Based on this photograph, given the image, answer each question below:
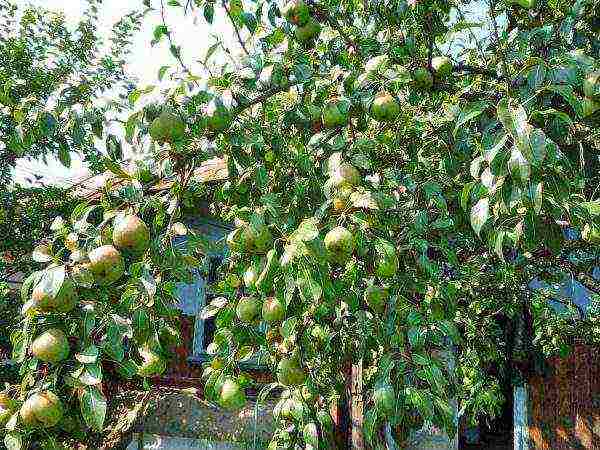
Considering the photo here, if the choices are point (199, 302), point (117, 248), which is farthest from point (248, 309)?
point (199, 302)

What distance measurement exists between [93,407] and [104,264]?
340 mm

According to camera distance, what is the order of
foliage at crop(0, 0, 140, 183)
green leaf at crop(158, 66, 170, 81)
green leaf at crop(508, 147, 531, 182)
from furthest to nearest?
foliage at crop(0, 0, 140, 183)
green leaf at crop(158, 66, 170, 81)
green leaf at crop(508, 147, 531, 182)

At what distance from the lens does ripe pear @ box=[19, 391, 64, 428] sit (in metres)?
1.55

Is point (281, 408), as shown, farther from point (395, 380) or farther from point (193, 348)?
point (193, 348)

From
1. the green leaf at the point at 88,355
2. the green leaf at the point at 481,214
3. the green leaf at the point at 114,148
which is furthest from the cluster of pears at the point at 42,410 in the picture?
the green leaf at the point at 481,214

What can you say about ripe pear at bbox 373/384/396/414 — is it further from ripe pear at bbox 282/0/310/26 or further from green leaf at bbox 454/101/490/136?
ripe pear at bbox 282/0/310/26

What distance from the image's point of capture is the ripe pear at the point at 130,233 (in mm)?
1679

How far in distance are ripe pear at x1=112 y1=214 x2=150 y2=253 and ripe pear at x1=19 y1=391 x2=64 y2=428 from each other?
40 centimetres

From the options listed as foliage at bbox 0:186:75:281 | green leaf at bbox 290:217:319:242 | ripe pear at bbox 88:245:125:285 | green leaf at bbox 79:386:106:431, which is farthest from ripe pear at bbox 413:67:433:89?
foliage at bbox 0:186:75:281

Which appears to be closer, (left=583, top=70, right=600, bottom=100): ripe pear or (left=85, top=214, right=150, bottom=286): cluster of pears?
(left=583, top=70, right=600, bottom=100): ripe pear

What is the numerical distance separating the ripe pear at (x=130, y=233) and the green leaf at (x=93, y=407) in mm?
359

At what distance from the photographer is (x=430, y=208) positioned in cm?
246

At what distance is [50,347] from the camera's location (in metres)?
1.60

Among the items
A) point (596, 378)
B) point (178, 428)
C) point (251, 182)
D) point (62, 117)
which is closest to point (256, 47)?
point (251, 182)
